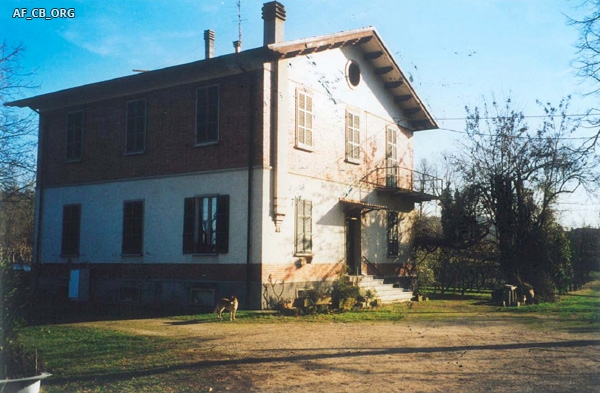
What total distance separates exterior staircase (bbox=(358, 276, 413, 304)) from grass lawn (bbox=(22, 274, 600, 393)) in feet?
2.85

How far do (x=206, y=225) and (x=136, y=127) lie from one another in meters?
4.72

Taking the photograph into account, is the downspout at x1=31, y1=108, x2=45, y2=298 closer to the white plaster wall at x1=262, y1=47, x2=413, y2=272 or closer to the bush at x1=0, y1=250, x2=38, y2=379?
the white plaster wall at x1=262, y1=47, x2=413, y2=272

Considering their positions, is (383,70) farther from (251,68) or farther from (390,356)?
(390,356)

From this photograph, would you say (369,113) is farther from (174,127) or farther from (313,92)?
(174,127)

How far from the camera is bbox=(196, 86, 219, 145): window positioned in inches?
658

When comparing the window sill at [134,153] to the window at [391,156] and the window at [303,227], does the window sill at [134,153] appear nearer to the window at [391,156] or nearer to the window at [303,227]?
the window at [303,227]

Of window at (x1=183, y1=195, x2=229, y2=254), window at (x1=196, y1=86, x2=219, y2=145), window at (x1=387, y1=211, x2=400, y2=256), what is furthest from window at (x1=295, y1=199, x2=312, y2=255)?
window at (x1=387, y1=211, x2=400, y2=256)

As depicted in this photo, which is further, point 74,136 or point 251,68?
point 74,136

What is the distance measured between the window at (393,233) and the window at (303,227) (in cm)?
538

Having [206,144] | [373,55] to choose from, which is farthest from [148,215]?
[373,55]

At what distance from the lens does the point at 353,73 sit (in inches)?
795

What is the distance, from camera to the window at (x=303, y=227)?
1681 centimetres

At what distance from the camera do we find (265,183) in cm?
1558

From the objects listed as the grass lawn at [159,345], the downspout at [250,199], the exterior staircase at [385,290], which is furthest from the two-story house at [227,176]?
the grass lawn at [159,345]
